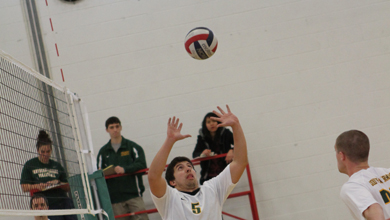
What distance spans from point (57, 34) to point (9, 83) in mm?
→ 2674

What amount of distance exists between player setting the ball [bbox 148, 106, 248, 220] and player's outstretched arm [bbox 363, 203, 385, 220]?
1393 millimetres

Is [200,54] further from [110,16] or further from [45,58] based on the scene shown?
[45,58]

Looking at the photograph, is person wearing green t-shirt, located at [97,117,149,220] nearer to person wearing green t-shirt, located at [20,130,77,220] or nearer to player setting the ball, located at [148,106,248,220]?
person wearing green t-shirt, located at [20,130,77,220]

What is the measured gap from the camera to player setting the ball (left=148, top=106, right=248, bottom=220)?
374cm

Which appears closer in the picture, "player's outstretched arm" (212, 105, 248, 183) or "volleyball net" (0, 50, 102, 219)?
"player's outstretched arm" (212, 105, 248, 183)

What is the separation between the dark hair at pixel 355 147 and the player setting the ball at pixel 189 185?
3.34 ft

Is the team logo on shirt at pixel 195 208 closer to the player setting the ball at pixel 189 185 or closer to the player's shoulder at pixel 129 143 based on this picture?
the player setting the ball at pixel 189 185

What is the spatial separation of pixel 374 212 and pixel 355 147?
62 centimetres

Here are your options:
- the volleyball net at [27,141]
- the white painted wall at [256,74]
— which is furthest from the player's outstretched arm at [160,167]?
the white painted wall at [256,74]

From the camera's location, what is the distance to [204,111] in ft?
24.1

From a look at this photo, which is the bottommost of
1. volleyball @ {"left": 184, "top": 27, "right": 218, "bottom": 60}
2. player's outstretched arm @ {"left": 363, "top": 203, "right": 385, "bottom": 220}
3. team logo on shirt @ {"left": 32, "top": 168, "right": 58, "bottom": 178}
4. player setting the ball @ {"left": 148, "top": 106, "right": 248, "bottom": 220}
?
player's outstretched arm @ {"left": 363, "top": 203, "right": 385, "bottom": 220}

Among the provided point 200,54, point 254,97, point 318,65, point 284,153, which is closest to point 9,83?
point 200,54

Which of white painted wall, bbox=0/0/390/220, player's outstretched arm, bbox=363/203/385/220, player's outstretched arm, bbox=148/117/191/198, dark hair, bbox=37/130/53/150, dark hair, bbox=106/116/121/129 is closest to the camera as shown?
player's outstretched arm, bbox=363/203/385/220

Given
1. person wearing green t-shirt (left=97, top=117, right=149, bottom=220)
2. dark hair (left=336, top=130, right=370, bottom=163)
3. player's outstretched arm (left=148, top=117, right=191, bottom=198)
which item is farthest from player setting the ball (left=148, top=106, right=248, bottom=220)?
person wearing green t-shirt (left=97, top=117, right=149, bottom=220)
